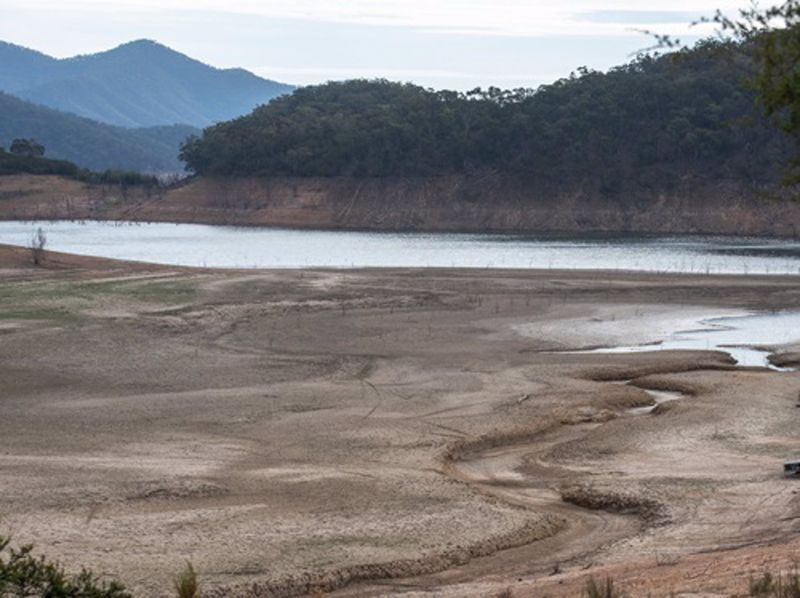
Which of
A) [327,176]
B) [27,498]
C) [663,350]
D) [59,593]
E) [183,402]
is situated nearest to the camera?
[59,593]

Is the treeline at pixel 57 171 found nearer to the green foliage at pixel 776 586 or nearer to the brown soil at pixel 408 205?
the brown soil at pixel 408 205

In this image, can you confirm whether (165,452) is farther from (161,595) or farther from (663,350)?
(663,350)

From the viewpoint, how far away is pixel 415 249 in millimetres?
63375

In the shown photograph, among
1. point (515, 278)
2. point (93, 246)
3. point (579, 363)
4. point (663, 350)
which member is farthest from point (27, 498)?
point (93, 246)

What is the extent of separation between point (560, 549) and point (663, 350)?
49.9 ft

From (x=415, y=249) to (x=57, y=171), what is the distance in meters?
44.0

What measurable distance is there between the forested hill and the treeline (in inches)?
184

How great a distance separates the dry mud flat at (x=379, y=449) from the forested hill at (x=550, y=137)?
46.3m

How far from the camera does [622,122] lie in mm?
85312

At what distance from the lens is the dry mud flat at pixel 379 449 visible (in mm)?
13602

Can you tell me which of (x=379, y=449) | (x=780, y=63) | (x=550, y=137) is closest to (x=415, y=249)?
(x=550, y=137)

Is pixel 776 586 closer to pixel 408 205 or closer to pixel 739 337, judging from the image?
pixel 739 337

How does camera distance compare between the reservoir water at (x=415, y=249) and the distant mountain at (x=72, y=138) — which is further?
the distant mountain at (x=72, y=138)

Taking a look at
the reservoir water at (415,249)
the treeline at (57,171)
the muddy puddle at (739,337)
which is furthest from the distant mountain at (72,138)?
the muddy puddle at (739,337)
